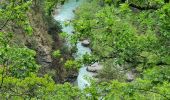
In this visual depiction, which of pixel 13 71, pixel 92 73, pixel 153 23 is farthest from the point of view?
pixel 92 73

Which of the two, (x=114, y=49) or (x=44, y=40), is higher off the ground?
(x=114, y=49)

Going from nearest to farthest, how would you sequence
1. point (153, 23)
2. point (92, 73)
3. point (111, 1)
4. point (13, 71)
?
point (13, 71) → point (153, 23) → point (111, 1) → point (92, 73)

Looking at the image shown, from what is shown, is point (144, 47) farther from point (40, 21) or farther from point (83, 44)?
point (83, 44)

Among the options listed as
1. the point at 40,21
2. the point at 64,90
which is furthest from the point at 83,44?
the point at 64,90

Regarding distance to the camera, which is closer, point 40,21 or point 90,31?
point 90,31

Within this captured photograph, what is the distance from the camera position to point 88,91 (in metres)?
13.4

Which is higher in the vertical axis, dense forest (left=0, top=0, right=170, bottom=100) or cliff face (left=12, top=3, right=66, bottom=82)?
dense forest (left=0, top=0, right=170, bottom=100)

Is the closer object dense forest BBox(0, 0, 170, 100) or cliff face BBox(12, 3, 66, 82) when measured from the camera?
dense forest BBox(0, 0, 170, 100)

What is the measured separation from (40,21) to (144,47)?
29.1m

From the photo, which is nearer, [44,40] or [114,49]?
[114,49]

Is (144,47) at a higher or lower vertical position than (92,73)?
higher

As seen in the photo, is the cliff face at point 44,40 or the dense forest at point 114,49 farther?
the cliff face at point 44,40

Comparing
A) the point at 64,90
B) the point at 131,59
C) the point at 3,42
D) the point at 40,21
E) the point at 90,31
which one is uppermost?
the point at 3,42

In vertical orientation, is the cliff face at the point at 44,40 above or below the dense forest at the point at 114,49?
below
